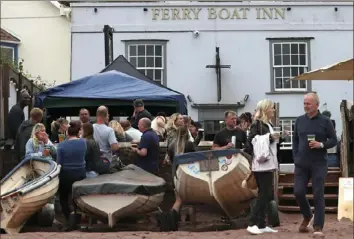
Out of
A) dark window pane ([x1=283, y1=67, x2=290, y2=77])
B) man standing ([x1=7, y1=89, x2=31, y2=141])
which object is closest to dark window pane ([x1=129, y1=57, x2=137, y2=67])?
dark window pane ([x1=283, y1=67, x2=290, y2=77])

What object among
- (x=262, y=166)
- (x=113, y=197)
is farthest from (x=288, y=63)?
(x=262, y=166)

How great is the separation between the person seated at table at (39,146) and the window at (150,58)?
11.8 meters

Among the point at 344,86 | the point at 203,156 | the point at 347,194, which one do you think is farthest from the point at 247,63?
the point at 347,194

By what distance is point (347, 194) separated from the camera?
8.23m

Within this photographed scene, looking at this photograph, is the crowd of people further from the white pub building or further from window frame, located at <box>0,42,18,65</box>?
window frame, located at <box>0,42,18,65</box>

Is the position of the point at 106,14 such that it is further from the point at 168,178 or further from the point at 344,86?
the point at 168,178

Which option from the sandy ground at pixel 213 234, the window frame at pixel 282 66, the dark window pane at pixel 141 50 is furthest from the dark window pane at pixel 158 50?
the sandy ground at pixel 213 234

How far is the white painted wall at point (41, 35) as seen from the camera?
28.0 metres

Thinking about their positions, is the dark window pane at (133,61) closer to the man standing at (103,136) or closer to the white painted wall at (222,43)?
the white painted wall at (222,43)

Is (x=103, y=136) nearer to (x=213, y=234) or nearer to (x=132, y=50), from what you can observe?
(x=213, y=234)

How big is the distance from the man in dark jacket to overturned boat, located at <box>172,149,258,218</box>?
270 cm

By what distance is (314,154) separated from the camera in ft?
28.9

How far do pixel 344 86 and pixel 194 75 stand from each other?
499 cm

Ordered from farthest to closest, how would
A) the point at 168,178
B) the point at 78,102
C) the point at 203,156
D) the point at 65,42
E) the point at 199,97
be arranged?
the point at 65,42 → the point at 199,97 → the point at 78,102 → the point at 168,178 → the point at 203,156
